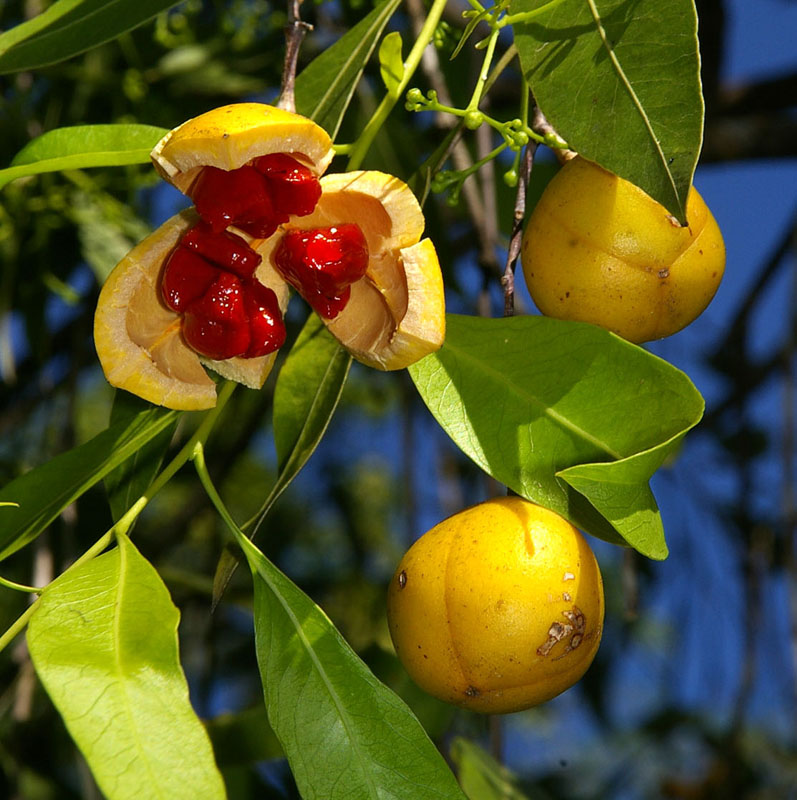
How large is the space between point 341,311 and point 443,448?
1.60 meters

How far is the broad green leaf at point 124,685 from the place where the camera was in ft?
2.31

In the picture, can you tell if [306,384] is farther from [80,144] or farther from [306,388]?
[80,144]

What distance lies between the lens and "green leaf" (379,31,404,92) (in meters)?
0.94

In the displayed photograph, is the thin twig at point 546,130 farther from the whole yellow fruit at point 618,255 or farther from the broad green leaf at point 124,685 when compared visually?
the broad green leaf at point 124,685

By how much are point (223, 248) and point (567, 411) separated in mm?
339

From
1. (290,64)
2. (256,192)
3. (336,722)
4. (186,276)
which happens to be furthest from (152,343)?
(336,722)

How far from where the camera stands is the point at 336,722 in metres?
0.88

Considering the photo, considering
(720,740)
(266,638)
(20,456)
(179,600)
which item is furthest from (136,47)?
(720,740)

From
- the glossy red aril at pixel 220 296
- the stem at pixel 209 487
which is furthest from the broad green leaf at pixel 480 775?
the glossy red aril at pixel 220 296

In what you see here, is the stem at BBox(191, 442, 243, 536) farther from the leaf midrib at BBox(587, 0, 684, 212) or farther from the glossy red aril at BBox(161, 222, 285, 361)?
the leaf midrib at BBox(587, 0, 684, 212)

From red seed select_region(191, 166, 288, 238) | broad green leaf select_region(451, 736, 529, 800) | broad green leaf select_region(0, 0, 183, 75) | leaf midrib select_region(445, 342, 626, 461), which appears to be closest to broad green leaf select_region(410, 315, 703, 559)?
leaf midrib select_region(445, 342, 626, 461)

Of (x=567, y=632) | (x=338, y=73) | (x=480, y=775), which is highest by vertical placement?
(x=338, y=73)

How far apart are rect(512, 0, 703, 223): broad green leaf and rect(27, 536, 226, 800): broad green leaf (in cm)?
49

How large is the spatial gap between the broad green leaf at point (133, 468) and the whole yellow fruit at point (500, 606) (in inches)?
11.1
